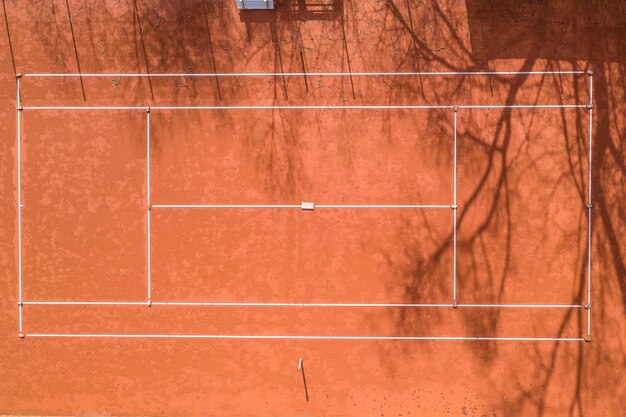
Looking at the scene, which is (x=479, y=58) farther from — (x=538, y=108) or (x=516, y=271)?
(x=516, y=271)

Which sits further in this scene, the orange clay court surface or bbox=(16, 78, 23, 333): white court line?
bbox=(16, 78, 23, 333): white court line

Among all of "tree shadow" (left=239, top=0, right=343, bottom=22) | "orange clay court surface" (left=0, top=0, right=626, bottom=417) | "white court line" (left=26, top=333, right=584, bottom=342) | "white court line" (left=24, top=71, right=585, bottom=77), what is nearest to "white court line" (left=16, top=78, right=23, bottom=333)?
"orange clay court surface" (left=0, top=0, right=626, bottom=417)

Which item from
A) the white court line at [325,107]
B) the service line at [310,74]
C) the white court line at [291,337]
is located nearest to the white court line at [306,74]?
the service line at [310,74]

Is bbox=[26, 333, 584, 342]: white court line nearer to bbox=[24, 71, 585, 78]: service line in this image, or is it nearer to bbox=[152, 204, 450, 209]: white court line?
bbox=[152, 204, 450, 209]: white court line

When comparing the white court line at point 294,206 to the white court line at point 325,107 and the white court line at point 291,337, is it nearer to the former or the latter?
the white court line at point 325,107

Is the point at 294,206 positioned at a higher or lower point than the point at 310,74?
lower

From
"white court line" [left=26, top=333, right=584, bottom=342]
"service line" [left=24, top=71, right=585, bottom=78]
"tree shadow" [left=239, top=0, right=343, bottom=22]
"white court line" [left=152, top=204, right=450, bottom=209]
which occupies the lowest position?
"white court line" [left=26, top=333, right=584, bottom=342]

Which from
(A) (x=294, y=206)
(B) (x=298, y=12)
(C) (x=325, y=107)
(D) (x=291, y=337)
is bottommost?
(D) (x=291, y=337)

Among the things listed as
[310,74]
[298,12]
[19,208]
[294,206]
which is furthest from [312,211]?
[19,208]

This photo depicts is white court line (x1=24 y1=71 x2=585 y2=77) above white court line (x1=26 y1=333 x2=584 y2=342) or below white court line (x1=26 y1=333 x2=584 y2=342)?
above

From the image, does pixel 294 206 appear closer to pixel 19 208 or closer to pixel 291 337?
pixel 291 337
